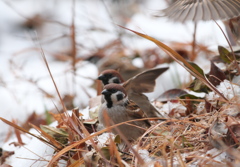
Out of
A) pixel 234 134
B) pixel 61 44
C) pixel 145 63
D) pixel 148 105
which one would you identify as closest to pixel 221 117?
pixel 234 134

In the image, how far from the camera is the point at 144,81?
2975mm

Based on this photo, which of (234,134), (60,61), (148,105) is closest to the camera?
(234,134)

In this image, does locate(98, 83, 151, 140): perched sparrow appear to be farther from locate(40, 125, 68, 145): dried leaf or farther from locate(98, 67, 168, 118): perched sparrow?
locate(40, 125, 68, 145): dried leaf

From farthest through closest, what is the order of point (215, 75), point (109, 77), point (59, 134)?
point (109, 77), point (215, 75), point (59, 134)

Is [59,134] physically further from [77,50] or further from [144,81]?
[77,50]

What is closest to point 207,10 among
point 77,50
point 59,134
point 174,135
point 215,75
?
point 215,75

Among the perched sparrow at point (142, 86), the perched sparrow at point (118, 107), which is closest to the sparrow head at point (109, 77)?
the perched sparrow at point (142, 86)

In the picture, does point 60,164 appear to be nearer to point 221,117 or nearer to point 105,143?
point 105,143

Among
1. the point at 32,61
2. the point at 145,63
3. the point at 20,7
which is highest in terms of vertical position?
the point at 20,7

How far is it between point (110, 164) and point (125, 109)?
900 mm

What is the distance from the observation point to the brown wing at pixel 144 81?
115 inches

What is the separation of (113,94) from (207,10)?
746 millimetres

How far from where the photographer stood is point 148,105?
2.86m

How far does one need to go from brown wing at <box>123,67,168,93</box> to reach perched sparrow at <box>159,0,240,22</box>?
0.61 m
